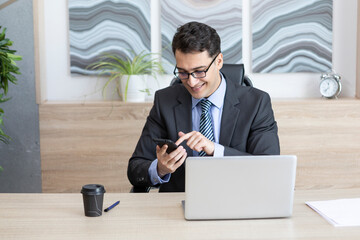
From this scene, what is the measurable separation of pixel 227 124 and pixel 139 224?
0.88 m

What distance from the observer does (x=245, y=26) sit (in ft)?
12.5

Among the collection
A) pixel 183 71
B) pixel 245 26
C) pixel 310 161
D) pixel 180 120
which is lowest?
pixel 310 161

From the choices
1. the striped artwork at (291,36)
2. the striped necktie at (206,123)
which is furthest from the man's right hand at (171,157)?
the striped artwork at (291,36)

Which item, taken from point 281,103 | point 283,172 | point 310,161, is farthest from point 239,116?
point 310,161

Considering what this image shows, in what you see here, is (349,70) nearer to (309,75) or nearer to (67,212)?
(309,75)

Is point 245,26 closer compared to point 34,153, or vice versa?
point 34,153

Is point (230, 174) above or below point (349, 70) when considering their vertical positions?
below

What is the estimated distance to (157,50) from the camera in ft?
12.4

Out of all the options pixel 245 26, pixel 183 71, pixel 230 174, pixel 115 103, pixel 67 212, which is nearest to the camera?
pixel 230 174

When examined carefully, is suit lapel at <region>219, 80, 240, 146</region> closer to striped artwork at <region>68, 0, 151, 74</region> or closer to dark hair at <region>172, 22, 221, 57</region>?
dark hair at <region>172, 22, 221, 57</region>

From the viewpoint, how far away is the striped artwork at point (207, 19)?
3.73 m

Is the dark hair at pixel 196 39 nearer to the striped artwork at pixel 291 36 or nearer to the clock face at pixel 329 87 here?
the striped artwork at pixel 291 36

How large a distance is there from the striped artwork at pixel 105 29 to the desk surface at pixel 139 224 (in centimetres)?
204

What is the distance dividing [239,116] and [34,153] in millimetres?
1852
